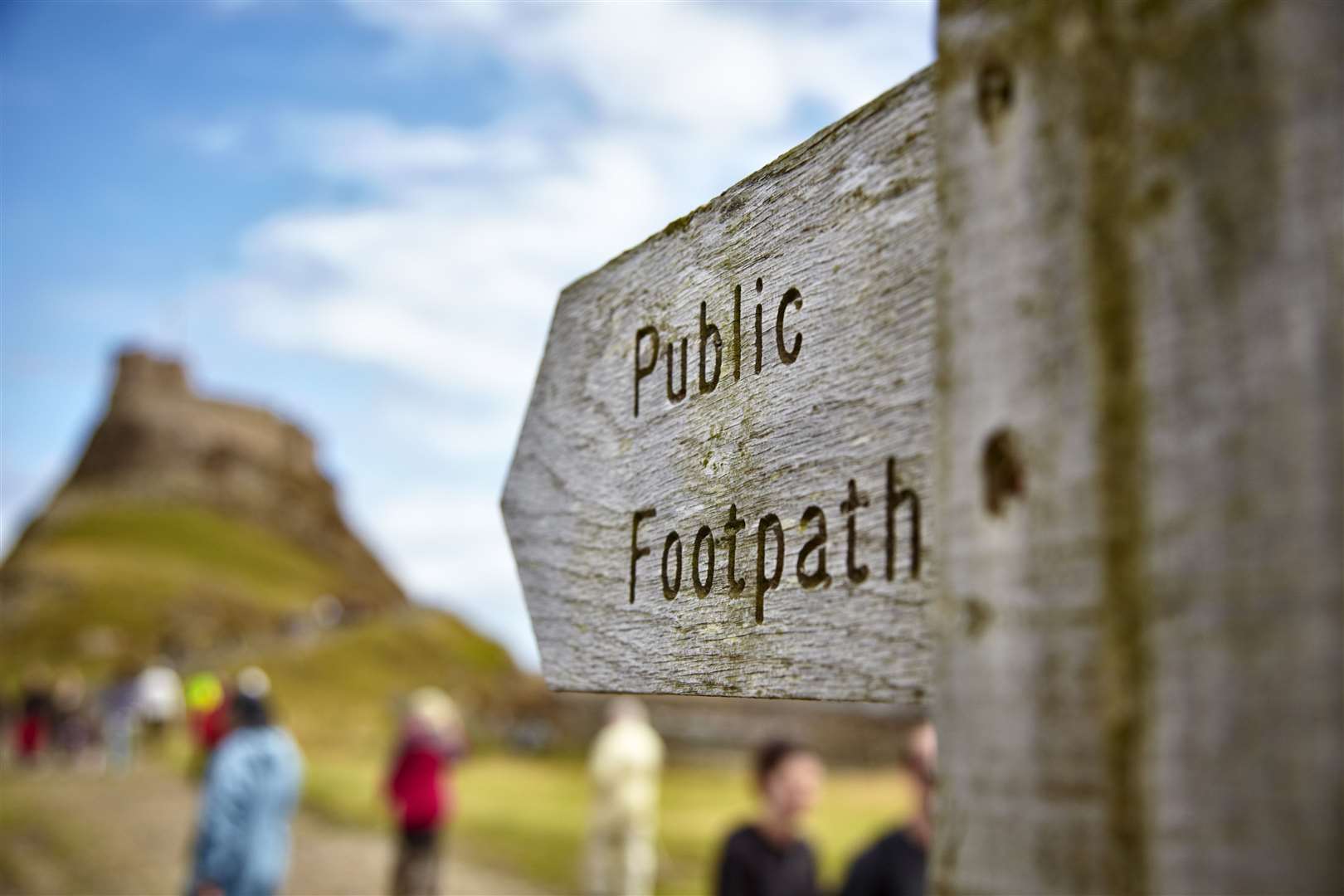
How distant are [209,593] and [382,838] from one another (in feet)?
158

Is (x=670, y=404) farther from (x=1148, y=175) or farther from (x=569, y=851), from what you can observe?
(x=569, y=851)

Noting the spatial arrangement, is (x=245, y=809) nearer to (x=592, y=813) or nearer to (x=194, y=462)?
(x=592, y=813)

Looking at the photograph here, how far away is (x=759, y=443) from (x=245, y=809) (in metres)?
6.50

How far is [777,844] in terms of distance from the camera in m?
4.93

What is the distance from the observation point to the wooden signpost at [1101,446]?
0.66 meters

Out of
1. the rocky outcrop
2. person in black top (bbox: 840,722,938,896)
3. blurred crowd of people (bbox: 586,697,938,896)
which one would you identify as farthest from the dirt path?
the rocky outcrop

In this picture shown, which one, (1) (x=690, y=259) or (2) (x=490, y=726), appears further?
(2) (x=490, y=726)

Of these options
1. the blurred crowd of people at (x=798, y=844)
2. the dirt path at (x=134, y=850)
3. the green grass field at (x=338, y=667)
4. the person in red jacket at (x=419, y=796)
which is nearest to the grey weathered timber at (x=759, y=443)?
the blurred crowd of people at (x=798, y=844)

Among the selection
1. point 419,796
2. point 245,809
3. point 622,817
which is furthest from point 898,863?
point 419,796

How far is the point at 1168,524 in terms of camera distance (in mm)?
697

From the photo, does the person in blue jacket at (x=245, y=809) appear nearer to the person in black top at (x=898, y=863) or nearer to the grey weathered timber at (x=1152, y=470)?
the person in black top at (x=898, y=863)

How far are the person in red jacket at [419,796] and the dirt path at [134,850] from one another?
1.98 m

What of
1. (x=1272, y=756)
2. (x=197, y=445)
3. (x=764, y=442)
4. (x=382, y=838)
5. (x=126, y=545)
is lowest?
(x=382, y=838)

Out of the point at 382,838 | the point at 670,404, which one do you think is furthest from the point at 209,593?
the point at 670,404
